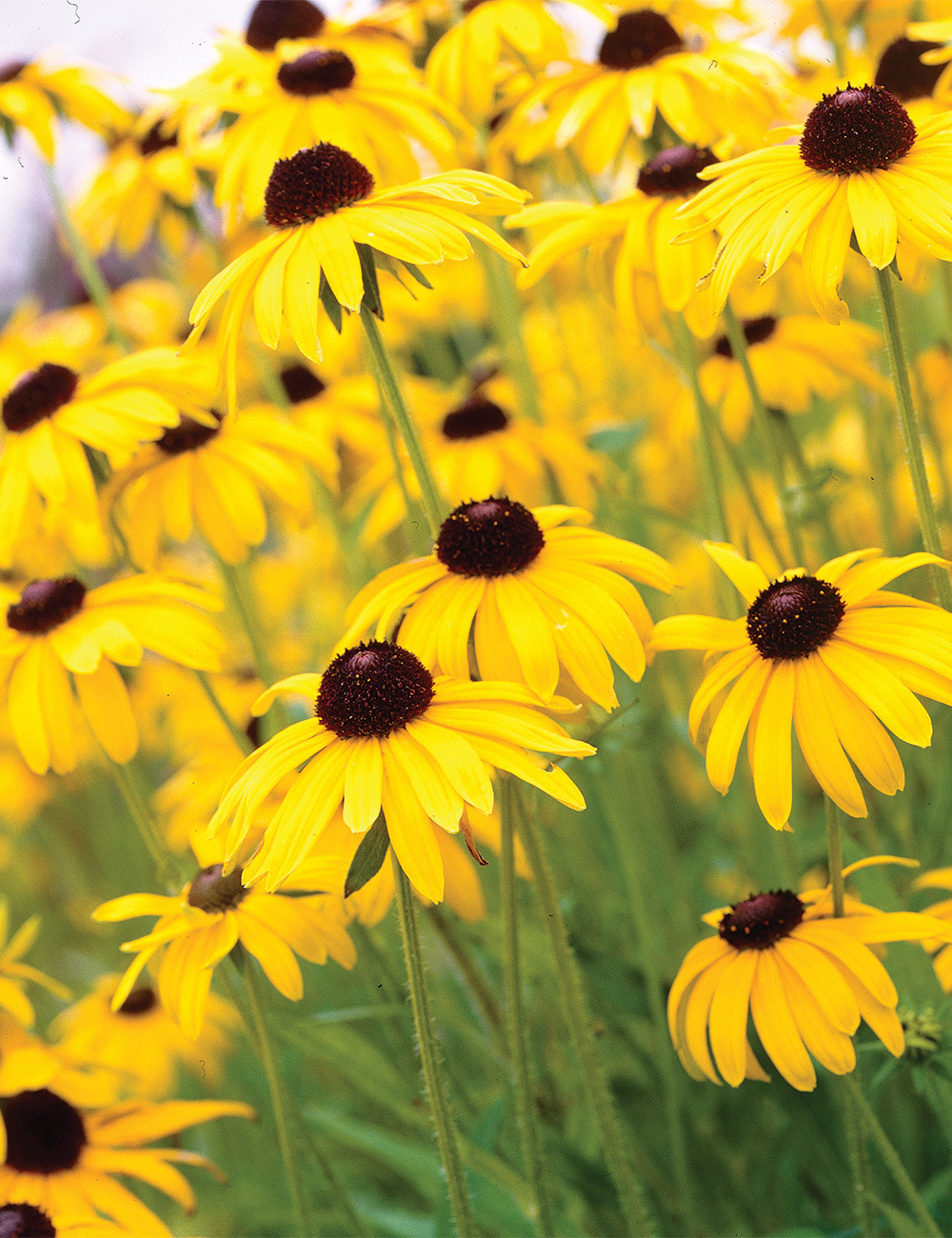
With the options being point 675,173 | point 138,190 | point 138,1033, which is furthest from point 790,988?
point 138,190

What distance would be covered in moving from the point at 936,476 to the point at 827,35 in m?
0.71

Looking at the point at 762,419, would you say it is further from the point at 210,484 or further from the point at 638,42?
the point at 210,484

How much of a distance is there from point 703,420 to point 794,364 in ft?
1.04

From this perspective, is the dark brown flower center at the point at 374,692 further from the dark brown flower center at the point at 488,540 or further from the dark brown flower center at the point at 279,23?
the dark brown flower center at the point at 279,23

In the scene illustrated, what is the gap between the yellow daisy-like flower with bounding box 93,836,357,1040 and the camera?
1.13 metres

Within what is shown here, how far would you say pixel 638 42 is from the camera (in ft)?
5.21

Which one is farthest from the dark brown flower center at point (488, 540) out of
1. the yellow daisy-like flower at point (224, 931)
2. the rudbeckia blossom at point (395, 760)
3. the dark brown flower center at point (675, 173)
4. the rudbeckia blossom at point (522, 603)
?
the dark brown flower center at point (675, 173)

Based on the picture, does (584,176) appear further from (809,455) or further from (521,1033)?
(809,455)

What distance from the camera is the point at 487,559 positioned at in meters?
1.10

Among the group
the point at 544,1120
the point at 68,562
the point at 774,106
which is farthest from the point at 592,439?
the point at 68,562

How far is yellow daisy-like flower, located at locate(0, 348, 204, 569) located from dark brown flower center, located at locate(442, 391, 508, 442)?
1.62 ft

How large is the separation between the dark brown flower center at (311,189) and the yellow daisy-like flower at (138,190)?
0.98m

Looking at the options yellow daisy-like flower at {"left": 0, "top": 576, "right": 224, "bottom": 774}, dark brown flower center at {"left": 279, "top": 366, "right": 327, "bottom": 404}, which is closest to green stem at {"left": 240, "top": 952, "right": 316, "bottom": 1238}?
yellow daisy-like flower at {"left": 0, "top": 576, "right": 224, "bottom": 774}

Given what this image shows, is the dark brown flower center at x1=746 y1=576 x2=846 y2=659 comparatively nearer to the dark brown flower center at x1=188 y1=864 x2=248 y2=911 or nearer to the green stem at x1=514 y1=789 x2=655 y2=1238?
the green stem at x1=514 y1=789 x2=655 y2=1238
